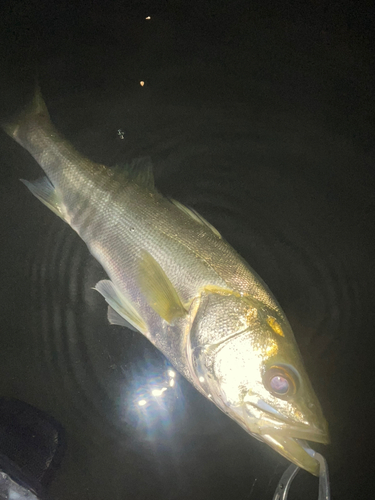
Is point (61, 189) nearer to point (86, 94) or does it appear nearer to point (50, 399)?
point (86, 94)

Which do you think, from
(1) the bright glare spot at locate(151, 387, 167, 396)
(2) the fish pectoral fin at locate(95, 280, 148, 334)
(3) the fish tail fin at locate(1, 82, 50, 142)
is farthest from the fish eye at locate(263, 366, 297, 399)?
(3) the fish tail fin at locate(1, 82, 50, 142)

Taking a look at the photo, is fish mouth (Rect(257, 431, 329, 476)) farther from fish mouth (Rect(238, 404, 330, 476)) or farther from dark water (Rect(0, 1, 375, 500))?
dark water (Rect(0, 1, 375, 500))

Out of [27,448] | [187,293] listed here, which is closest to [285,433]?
[187,293]

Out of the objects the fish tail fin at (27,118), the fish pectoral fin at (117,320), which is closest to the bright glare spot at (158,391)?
the fish pectoral fin at (117,320)

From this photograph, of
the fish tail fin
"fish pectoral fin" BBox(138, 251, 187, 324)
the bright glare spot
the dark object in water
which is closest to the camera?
"fish pectoral fin" BBox(138, 251, 187, 324)

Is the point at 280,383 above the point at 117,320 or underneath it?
above

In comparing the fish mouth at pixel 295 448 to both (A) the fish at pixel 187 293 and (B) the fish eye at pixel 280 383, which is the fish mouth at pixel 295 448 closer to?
(A) the fish at pixel 187 293

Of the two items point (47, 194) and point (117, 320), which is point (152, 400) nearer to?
point (117, 320)
